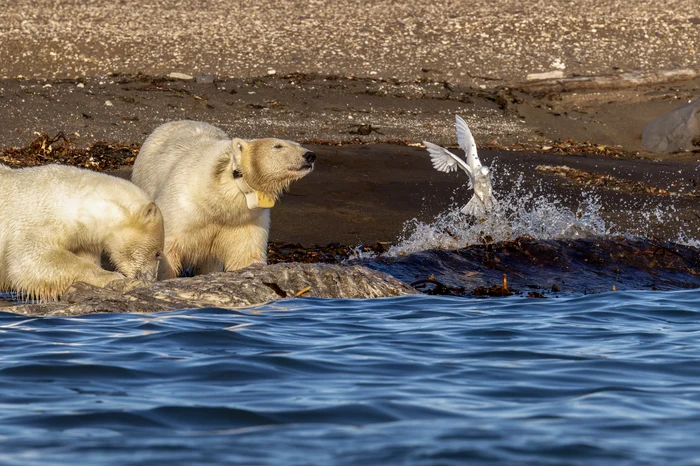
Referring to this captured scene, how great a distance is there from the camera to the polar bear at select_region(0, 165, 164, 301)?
7488 mm

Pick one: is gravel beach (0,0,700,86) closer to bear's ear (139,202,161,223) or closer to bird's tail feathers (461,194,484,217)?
bird's tail feathers (461,194,484,217)

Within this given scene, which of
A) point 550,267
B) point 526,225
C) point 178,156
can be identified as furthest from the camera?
point 526,225

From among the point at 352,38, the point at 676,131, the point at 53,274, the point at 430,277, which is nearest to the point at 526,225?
the point at 430,277

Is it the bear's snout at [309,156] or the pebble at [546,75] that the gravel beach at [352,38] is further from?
the bear's snout at [309,156]

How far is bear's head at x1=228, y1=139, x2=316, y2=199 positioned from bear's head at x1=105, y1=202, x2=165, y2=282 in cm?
111

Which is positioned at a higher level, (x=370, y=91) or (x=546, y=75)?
(x=546, y=75)

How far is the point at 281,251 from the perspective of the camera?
A: 11.5 metres

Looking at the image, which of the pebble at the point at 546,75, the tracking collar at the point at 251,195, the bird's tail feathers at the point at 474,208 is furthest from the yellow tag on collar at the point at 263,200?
the pebble at the point at 546,75

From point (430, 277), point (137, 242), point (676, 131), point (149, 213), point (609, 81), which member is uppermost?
point (609, 81)

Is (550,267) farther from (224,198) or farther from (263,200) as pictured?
(224,198)

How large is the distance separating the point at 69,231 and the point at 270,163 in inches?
72.3

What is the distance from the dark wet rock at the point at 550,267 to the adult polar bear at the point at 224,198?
153cm

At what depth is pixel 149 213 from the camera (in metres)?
7.78

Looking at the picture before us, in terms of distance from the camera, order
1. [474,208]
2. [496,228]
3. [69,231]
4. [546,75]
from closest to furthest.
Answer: [69,231]
[496,228]
[474,208]
[546,75]
